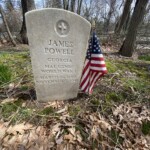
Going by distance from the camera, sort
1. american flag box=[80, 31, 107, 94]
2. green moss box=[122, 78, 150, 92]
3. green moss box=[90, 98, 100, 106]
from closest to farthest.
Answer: american flag box=[80, 31, 107, 94] → green moss box=[90, 98, 100, 106] → green moss box=[122, 78, 150, 92]

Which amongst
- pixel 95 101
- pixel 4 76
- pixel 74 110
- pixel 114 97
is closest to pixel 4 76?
pixel 4 76

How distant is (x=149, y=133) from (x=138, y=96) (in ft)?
2.47

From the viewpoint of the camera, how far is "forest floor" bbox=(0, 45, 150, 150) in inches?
93.1

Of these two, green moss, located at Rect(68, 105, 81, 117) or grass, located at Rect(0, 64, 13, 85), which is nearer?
green moss, located at Rect(68, 105, 81, 117)

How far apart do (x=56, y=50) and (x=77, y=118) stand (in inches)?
40.8

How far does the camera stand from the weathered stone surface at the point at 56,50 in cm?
235

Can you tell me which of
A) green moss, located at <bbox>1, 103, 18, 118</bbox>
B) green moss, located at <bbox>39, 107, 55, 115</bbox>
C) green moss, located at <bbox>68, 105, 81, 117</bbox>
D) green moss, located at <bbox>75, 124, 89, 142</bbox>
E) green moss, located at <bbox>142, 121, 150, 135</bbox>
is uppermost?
green moss, located at <bbox>1, 103, 18, 118</bbox>

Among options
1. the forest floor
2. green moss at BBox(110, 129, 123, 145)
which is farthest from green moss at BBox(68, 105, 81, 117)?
green moss at BBox(110, 129, 123, 145)

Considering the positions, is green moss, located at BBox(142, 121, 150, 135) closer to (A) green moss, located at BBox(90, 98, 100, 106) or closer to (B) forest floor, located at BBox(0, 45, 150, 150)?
(B) forest floor, located at BBox(0, 45, 150, 150)

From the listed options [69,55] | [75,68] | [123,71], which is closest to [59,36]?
[69,55]

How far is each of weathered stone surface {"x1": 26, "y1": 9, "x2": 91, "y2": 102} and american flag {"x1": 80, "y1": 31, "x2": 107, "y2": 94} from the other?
0.27 feet

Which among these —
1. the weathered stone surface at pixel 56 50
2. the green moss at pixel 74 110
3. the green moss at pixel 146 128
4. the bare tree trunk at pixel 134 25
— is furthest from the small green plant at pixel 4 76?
the bare tree trunk at pixel 134 25

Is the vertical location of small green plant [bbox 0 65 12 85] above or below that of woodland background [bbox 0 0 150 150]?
above

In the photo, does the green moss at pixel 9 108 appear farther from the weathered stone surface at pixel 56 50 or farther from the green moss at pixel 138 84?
the green moss at pixel 138 84
